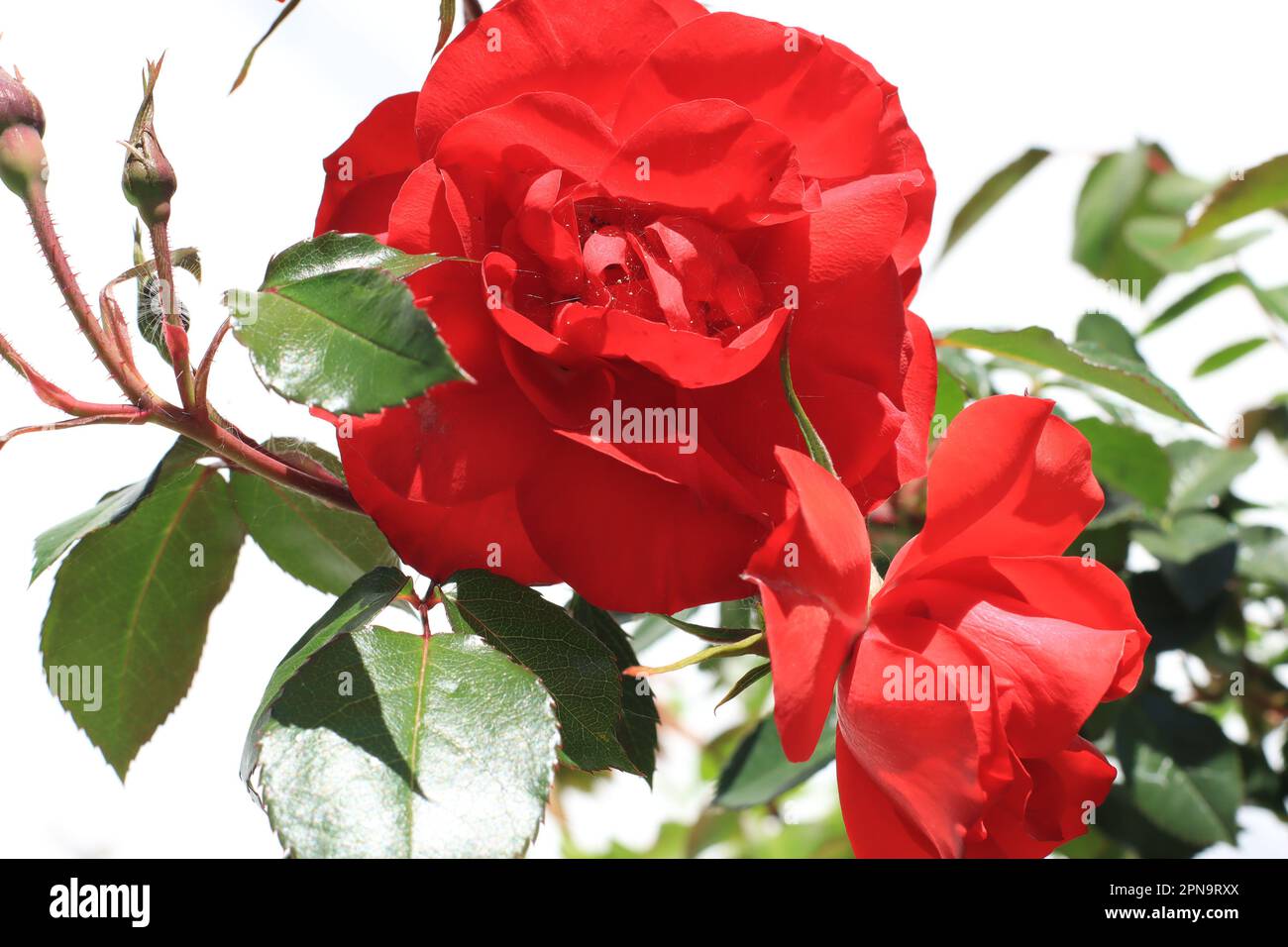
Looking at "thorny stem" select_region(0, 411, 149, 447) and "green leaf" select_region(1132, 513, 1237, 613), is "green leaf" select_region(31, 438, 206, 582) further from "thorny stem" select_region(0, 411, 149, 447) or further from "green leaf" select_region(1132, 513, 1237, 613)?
"green leaf" select_region(1132, 513, 1237, 613)

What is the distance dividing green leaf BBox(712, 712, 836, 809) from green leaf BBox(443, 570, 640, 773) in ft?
1.04

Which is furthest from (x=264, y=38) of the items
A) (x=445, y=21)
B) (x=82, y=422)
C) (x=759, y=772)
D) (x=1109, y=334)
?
(x=1109, y=334)

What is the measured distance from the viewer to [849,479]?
399 millimetres

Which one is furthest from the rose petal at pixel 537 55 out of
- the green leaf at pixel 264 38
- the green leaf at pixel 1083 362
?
the green leaf at pixel 1083 362

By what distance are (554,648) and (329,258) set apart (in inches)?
6.5

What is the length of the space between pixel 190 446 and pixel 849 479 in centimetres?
28

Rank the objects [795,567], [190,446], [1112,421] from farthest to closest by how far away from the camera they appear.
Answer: [1112,421] → [190,446] → [795,567]

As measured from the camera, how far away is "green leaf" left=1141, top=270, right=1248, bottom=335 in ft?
3.24

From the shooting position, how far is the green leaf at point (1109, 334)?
0.88 m

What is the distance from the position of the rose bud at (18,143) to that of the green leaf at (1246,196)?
2.52 feet

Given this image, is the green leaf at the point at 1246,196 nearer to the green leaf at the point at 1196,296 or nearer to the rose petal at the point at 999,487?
the green leaf at the point at 1196,296
